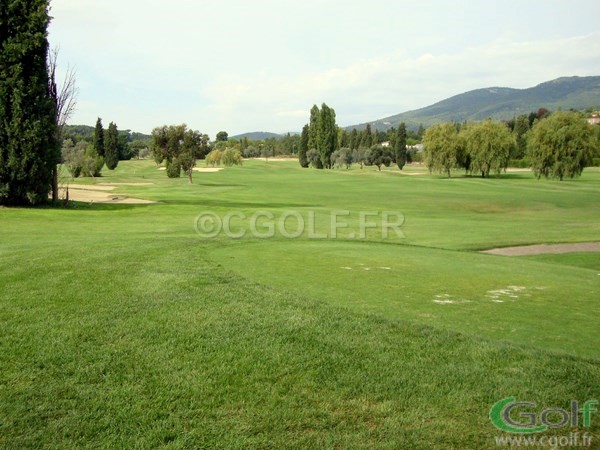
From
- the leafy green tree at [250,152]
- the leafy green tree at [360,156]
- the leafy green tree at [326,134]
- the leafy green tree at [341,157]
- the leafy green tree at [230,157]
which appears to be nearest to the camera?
the leafy green tree at [230,157]

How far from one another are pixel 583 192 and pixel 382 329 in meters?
57.6

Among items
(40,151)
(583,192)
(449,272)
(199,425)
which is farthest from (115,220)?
(583,192)

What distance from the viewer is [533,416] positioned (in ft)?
15.7

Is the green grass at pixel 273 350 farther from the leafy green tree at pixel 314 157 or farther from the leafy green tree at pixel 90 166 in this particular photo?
the leafy green tree at pixel 314 157

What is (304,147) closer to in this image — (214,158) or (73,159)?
(214,158)

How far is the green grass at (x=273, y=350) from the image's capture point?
4.47 metres

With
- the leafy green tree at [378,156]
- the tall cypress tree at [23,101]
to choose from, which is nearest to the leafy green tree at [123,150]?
the leafy green tree at [378,156]

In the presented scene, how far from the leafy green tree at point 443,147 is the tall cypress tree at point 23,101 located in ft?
196

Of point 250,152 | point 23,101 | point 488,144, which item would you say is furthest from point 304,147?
point 23,101

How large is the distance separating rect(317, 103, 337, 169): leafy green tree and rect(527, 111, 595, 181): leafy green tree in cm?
5026

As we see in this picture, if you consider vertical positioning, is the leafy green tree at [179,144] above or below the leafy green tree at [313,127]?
below

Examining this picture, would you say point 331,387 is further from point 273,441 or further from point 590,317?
point 590,317

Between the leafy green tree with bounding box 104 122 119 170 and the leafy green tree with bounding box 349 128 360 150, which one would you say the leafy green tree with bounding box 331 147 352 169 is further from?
the leafy green tree with bounding box 104 122 119 170

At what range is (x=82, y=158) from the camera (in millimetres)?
75875
